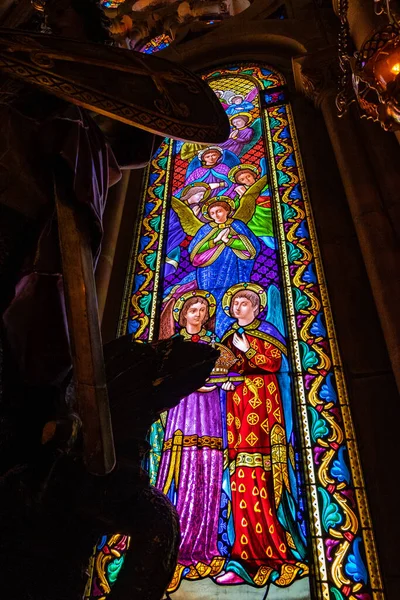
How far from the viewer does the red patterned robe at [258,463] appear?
263cm

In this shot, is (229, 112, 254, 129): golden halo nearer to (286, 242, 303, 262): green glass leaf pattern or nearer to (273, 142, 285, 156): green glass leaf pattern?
(273, 142, 285, 156): green glass leaf pattern

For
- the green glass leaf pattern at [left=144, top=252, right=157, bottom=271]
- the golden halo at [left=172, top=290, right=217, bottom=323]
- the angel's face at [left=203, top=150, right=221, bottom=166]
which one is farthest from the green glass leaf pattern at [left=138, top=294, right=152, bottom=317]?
the angel's face at [left=203, top=150, right=221, bottom=166]

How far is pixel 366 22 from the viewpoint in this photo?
4453mm

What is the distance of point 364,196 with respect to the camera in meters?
3.92

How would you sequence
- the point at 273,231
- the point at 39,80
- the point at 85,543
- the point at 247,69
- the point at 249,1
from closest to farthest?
the point at 39,80 < the point at 85,543 < the point at 273,231 < the point at 247,69 < the point at 249,1

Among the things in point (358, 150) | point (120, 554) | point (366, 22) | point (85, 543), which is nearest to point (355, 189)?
point (358, 150)

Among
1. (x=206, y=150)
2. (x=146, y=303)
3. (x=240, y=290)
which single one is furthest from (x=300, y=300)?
(x=206, y=150)

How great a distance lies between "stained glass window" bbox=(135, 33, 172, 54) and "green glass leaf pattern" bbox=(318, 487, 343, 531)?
247 inches

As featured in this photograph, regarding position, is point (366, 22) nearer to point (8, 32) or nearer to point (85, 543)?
point (8, 32)

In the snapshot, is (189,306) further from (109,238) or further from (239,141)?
(239,141)

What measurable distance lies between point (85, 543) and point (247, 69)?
5.89 m

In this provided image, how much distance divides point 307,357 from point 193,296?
40.5 inches

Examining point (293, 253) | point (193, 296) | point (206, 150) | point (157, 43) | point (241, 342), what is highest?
point (157, 43)

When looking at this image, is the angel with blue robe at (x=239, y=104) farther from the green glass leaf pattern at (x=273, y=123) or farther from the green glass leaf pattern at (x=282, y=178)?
the green glass leaf pattern at (x=282, y=178)
